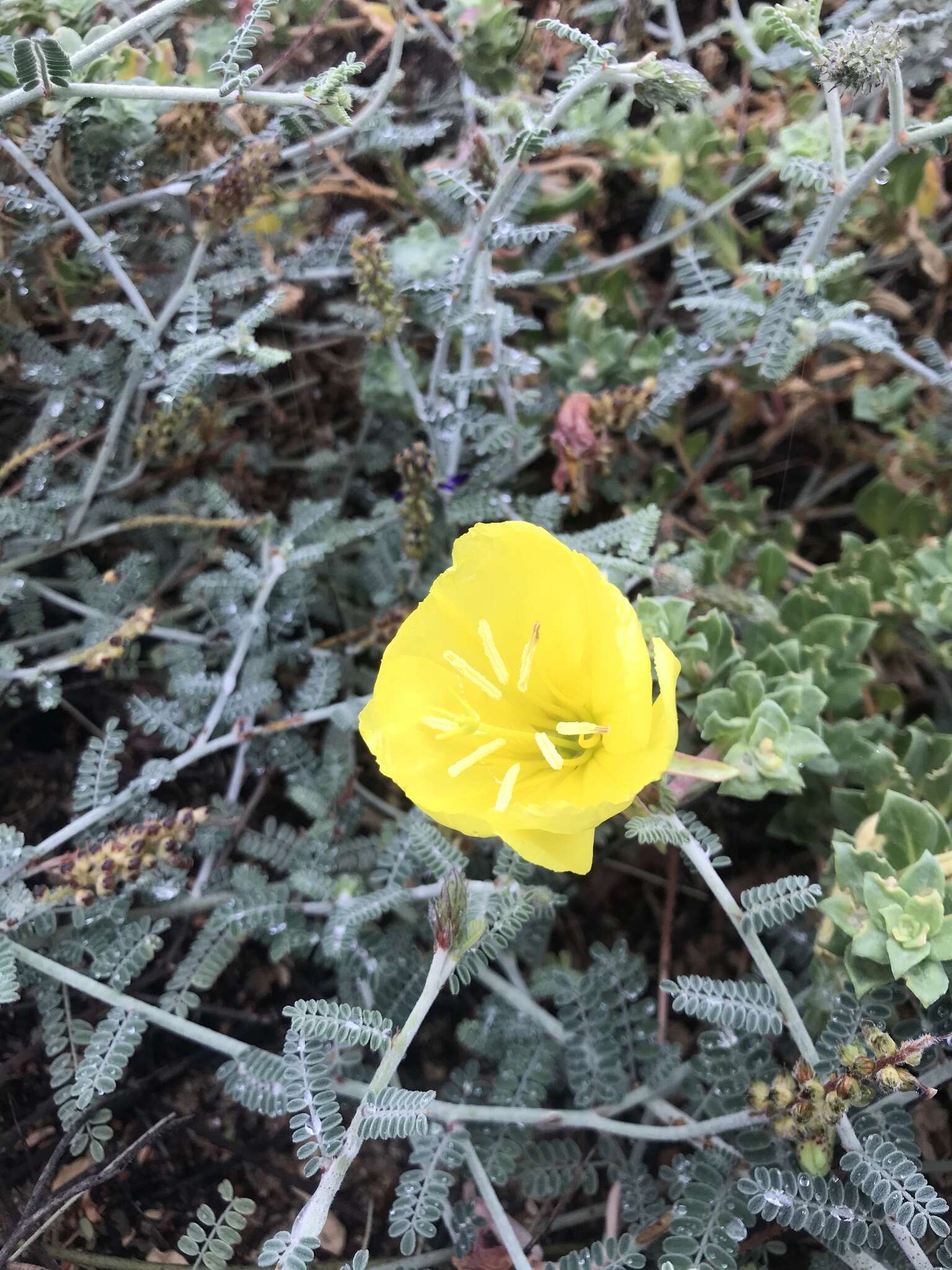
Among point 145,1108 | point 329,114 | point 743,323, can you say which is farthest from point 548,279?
point 145,1108

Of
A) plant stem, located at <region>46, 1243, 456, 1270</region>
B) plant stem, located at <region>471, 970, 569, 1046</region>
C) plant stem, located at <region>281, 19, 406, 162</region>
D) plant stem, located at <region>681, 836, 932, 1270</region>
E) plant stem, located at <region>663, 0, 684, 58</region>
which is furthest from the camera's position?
plant stem, located at <region>663, 0, 684, 58</region>

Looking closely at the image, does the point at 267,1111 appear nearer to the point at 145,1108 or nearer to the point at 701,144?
the point at 145,1108

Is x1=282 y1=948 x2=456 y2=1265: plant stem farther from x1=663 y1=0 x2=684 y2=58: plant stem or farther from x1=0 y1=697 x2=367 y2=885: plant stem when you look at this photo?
x1=663 y1=0 x2=684 y2=58: plant stem

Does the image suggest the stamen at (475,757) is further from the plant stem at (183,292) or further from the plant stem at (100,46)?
the plant stem at (100,46)

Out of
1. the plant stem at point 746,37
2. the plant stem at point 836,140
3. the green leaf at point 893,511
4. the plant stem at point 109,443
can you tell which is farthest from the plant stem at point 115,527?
the plant stem at point 746,37

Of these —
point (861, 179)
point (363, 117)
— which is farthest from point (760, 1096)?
point (363, 117)

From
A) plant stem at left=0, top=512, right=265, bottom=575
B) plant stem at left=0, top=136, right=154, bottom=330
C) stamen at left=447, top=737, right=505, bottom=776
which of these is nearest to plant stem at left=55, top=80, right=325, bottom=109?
plant stem at left=0, top=136, right=154, bottom=330

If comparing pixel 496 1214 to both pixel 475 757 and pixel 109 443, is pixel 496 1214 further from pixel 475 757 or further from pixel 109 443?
pixel 109 443
